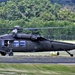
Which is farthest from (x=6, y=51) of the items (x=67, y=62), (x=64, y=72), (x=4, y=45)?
(x=64, y=72)

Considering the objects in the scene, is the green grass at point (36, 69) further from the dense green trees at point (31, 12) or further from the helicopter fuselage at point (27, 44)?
the dense green trees at point (31, 12)

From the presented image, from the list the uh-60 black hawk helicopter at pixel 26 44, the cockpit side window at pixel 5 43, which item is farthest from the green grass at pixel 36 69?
the cockpit side window at pixel 5 43

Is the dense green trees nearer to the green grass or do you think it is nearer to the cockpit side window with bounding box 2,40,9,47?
the cockpit side window with bounding box 2,40,9,47

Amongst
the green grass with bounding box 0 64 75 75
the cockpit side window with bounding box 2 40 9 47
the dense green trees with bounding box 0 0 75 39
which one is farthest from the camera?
the dense green trees with bounding box 0 0 75 39

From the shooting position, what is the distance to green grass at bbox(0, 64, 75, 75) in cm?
1716

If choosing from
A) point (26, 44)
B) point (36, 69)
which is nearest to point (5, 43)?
point (26, 44)

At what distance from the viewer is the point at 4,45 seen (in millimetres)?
27406

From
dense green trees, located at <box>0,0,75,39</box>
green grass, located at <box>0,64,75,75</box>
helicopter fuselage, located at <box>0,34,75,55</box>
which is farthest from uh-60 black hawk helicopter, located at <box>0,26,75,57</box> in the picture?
dense green trees, located at <box>0,0,75,39</box>

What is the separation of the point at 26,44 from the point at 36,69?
383 inches

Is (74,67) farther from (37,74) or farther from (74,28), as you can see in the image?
(74,28)

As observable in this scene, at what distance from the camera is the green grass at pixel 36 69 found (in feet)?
56.3

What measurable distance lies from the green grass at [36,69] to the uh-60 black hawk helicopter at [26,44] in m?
8.56

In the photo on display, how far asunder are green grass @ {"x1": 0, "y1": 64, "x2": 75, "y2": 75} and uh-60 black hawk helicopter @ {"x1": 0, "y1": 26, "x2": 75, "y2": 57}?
8.56m

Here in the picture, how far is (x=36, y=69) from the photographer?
17.8m
